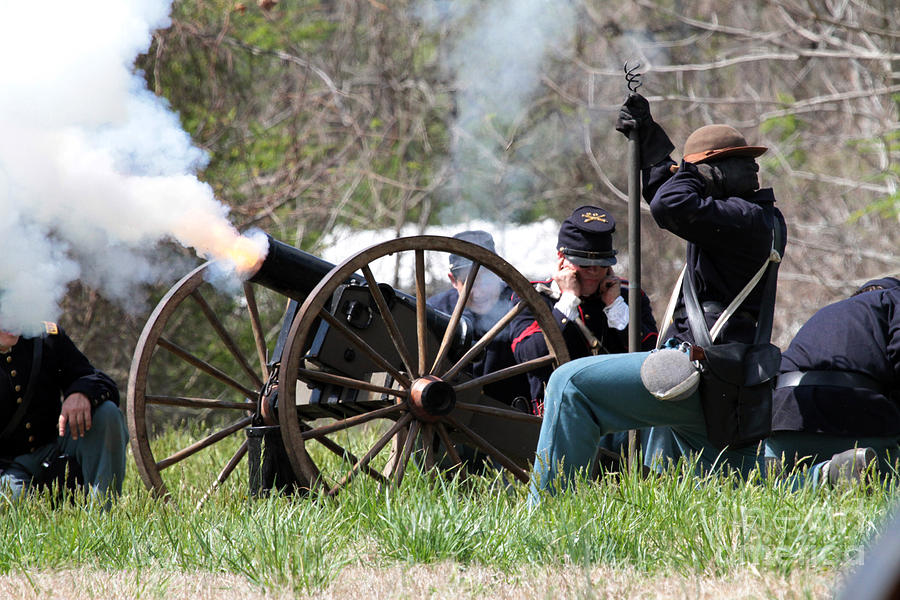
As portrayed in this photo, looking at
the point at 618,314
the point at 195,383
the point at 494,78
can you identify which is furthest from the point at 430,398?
the point at 195,383

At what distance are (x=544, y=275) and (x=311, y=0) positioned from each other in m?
4.77

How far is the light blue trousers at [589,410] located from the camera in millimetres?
3785

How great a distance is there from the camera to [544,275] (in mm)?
10414

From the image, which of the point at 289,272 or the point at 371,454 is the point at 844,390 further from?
the point at 289,272

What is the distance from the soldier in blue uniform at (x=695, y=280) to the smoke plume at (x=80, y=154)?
1.80 meters

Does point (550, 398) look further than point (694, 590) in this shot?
Yes

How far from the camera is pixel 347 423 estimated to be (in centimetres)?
429

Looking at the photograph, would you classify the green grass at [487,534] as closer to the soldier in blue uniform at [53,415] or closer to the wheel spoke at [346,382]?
the wheel spoke at [346,382]

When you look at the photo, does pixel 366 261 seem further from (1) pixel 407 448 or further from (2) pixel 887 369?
(2) pixel 887 369

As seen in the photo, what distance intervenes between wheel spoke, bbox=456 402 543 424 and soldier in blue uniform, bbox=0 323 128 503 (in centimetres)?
174

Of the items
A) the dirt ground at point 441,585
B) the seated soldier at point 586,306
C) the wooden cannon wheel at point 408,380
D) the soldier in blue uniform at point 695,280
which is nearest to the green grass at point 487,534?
the dirt ground at point 441,585

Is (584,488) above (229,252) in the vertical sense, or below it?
below

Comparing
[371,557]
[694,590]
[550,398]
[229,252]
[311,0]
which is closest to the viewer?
[694,590]

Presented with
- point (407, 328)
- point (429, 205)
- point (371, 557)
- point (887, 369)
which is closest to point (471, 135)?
point (429, 205)
